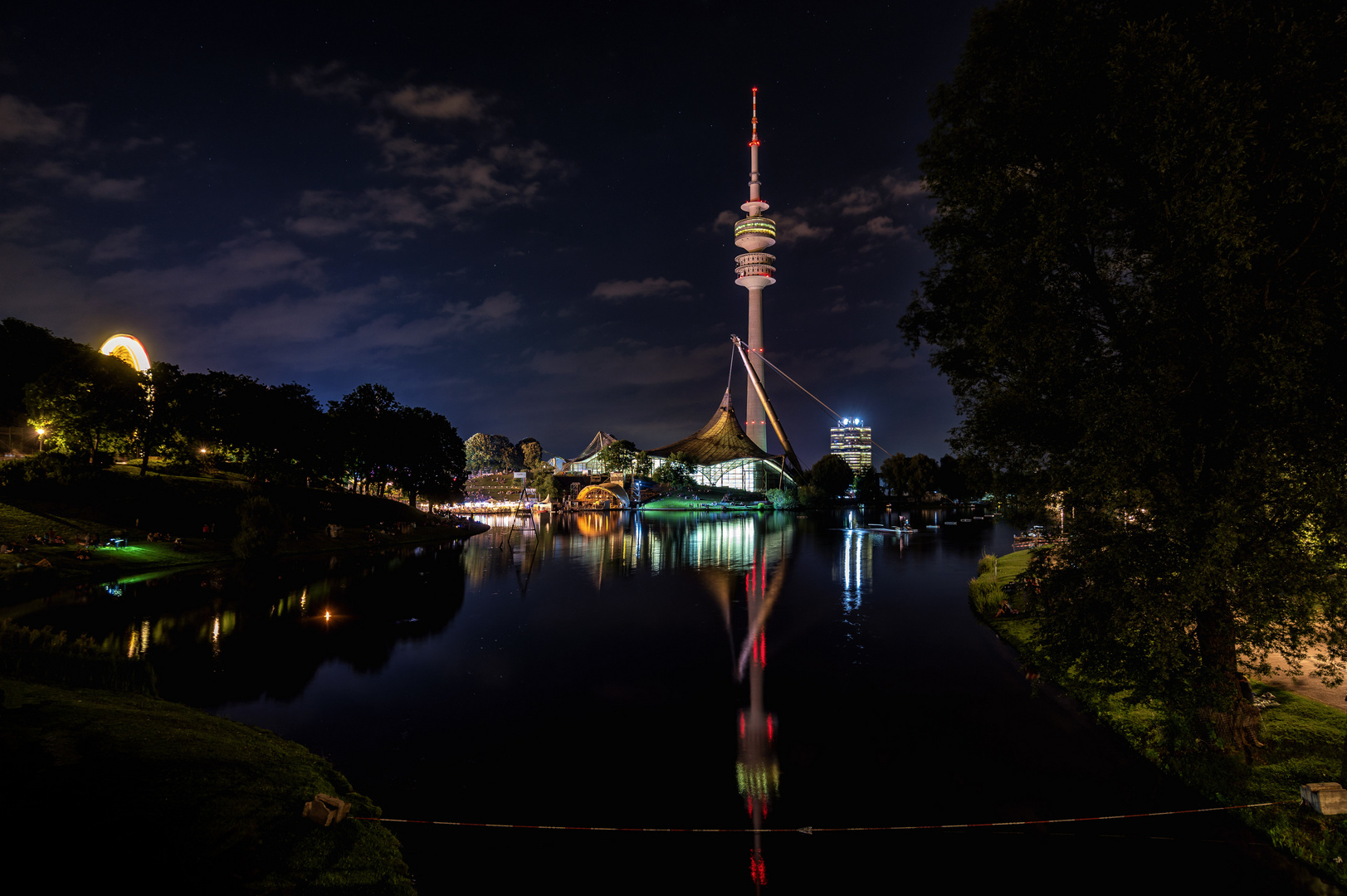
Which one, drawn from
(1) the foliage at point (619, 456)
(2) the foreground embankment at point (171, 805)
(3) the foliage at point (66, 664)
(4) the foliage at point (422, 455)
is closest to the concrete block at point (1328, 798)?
(2) the foreground embankment at point (171, 805)

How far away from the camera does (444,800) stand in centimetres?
1035

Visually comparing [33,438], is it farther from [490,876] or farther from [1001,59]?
[1001,59]

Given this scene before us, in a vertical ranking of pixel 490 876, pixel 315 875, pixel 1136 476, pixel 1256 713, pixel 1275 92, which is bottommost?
pixel 490 876

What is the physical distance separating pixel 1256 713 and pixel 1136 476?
16.2 ft

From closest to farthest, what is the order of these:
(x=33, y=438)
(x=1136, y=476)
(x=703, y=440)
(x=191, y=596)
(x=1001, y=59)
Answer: (x=1136, y=476)
(x=1001, y=59)
(x=191, y=596)
(x=33, y=438)
(x=703, y=440)

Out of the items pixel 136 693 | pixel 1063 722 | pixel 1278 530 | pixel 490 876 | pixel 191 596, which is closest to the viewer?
pixel 490 876

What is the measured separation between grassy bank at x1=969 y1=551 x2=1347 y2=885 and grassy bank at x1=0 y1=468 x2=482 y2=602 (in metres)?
35.8

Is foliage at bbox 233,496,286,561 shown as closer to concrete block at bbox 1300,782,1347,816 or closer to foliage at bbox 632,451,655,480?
concrete block at bbox 1300,782,1347,816

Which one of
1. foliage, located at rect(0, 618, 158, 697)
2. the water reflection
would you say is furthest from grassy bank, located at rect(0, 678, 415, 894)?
the water reflection

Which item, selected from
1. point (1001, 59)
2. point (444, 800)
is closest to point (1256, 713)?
point (1001, 59)

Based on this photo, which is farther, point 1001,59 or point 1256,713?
point 1001,59

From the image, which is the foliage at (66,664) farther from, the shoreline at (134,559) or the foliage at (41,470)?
the foliage at (41,470)

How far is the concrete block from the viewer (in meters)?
8.66

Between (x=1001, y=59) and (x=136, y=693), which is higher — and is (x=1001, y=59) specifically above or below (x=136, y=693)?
above
